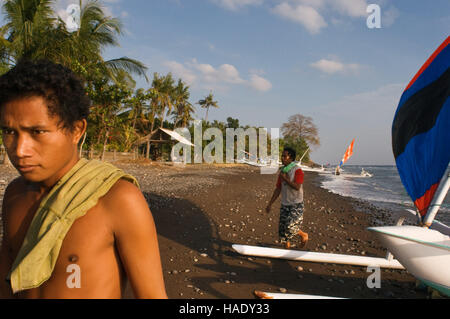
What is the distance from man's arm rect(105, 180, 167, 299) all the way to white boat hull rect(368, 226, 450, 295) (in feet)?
11.0

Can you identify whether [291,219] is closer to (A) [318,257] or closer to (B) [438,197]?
(A) [318,257]

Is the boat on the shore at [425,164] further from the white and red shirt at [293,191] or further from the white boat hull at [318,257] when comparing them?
the white and red shirt at [293,191]

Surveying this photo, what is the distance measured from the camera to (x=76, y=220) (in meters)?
1.21

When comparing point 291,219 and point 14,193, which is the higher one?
point 14,193

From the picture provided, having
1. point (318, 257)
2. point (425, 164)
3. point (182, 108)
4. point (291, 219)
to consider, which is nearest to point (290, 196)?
point (291, 219)

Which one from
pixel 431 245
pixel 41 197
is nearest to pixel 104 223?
pixel 41 197

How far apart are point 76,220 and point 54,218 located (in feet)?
0.30

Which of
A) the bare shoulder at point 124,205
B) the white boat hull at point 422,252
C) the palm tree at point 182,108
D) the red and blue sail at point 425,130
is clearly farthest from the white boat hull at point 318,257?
the palm tree at point 182,108

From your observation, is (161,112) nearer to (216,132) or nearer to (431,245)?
(216,132)

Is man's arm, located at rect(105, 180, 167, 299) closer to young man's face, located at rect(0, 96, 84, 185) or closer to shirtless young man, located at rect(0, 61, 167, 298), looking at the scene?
shirtless young man, located at rect(0, 61, 167, 298)

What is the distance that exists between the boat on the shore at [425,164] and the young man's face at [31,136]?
12.6 ft

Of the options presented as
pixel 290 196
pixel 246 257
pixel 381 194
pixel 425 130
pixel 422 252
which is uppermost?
pixel 425 130

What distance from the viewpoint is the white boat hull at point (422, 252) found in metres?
3.25
